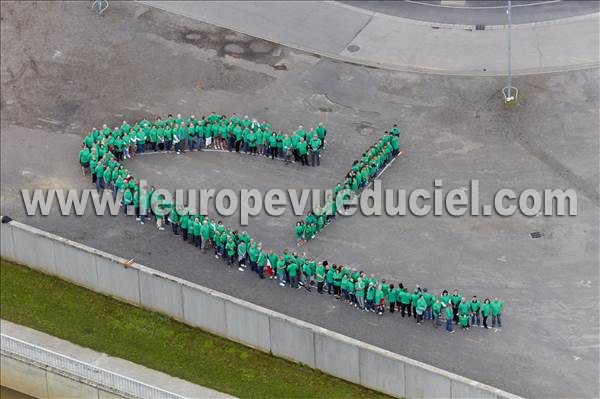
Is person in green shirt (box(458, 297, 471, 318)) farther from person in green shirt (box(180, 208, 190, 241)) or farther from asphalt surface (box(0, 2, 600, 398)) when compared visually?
person in green shirt (box(180, 208, 190, 241))

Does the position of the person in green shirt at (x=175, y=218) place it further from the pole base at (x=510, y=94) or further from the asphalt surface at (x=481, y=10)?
the asphalt surface at (x=481, y=10)

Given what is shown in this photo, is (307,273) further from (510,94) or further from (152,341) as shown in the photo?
(510,94)

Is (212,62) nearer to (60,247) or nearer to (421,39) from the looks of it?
(421,39)

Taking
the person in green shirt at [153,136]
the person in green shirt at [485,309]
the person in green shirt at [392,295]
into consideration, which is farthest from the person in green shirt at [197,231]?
the person in green shirt at [485,309]

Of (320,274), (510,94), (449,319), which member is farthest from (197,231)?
(510,94)

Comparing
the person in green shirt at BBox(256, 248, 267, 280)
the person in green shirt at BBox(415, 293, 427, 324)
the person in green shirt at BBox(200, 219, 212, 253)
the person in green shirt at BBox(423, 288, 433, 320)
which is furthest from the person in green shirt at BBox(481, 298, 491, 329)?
the person in green shirt at BBox(200, 219, 212, 253)
